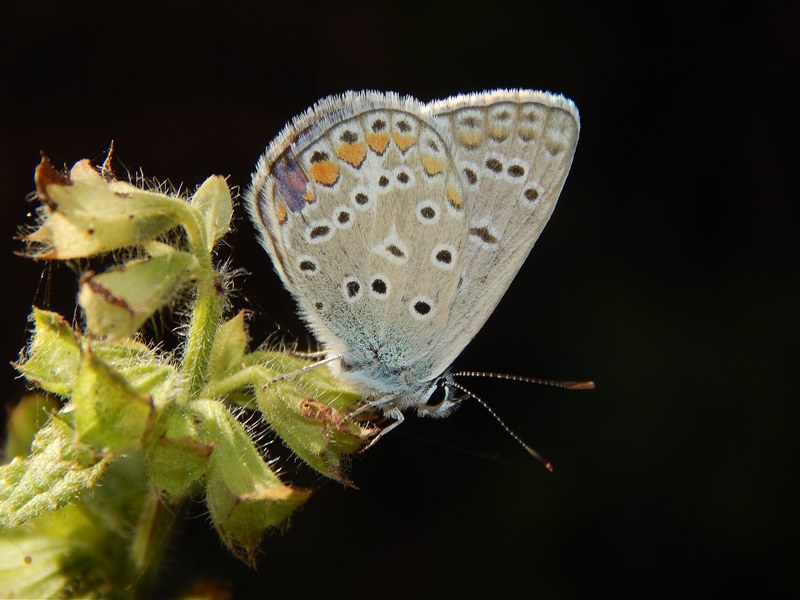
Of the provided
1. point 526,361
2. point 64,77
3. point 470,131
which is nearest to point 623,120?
point 526,361

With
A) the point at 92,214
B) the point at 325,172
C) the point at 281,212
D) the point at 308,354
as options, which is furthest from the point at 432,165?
the point at 92,214

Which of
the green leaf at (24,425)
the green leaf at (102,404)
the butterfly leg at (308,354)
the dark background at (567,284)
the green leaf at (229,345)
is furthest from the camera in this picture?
the dark background at (567,284)

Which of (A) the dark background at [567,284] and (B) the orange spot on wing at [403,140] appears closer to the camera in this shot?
(B) the orange spot on wing at [403,140]

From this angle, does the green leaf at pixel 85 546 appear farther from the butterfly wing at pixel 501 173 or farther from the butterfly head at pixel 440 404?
the butterfly wing at pixel 501 173

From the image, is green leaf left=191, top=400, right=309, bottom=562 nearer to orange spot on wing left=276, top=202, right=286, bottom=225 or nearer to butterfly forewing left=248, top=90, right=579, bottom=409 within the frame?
butterfly forewing left=248, top=90, right=579, bottom=409

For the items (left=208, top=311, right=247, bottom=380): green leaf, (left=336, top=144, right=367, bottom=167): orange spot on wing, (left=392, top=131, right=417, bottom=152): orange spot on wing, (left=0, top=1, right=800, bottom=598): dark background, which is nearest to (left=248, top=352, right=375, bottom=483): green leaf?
(left=208, top=311, right=247, bottom=380): green leaf

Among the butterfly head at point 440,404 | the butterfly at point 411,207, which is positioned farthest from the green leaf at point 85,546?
the butterfly head at point 440,404
